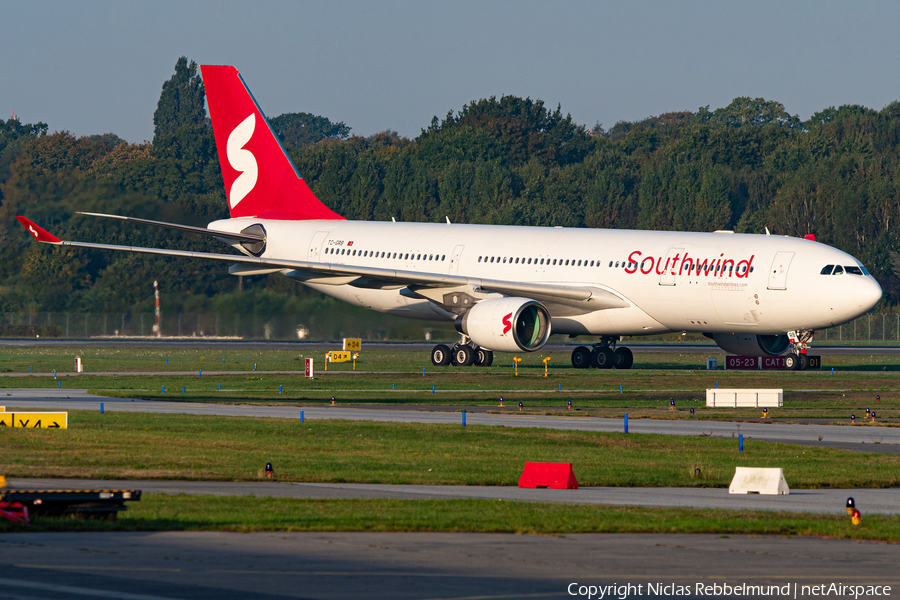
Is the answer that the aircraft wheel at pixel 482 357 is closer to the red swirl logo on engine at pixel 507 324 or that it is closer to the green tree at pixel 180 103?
the red swirl logo on engine at pixel 507 324

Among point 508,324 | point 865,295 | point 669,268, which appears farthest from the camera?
point 669,268

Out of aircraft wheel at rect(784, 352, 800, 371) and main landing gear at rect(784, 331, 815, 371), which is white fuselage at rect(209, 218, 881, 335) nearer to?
main landing gear at rect(784, 331, 815, 371)

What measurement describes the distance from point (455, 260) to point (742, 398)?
1635 cm

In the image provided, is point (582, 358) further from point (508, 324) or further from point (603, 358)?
point (508, 324)

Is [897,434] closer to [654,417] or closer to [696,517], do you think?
[654,417]

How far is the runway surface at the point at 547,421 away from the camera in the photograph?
88.6 feet

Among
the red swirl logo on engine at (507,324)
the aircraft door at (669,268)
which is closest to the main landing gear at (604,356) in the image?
the aircraft door at (669,268)

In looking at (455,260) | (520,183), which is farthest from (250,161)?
(520,183)

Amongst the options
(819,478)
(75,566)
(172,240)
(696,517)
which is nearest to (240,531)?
(75,566)

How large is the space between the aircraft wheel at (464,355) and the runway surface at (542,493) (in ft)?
91.6

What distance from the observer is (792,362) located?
4659 cm

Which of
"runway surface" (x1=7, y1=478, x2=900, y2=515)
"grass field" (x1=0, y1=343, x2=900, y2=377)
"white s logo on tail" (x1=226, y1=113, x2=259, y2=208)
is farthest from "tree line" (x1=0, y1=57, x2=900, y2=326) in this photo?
"runway surface" (x1=7, y1=478, x2=900, y2=515)

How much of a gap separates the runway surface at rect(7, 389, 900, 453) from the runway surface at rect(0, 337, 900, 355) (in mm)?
32159

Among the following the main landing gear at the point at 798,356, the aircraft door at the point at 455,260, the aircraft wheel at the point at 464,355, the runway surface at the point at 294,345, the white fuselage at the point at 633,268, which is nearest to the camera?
the white fuselage at the point at 633,268
